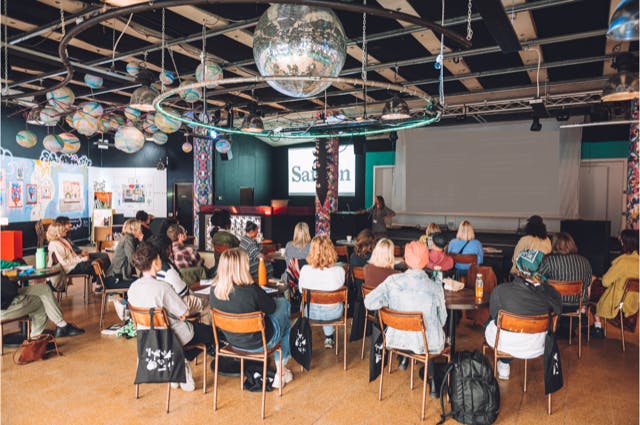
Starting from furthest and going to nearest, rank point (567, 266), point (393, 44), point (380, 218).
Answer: point (380, 218) < point (393, 44) < point (567, 266)

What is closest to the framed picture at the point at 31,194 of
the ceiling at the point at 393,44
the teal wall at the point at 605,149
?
the ceiling at the point at 393,44

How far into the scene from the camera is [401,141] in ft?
39.8

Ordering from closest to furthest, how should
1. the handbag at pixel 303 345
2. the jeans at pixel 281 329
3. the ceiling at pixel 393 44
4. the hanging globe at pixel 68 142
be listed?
the jeans at pixel 281 329
the handbag at pixel 303 345
the ceiling at pixel 393 44
the hanging globe at pixel 68 142

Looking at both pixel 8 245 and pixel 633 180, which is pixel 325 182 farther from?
pixel 8 245

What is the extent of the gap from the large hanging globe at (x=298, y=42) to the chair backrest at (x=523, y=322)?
2229mm

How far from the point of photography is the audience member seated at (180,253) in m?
4.70

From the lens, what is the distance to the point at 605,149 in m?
10.1

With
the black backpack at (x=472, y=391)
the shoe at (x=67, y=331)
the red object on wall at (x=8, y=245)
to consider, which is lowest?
the shoe at (x=67, y=331)

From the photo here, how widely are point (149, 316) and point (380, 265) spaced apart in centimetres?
210

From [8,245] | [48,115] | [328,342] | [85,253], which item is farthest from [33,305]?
[48,115]

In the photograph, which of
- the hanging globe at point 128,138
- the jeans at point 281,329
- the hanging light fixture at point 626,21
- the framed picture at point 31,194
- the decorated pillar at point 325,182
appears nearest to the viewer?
the hanging light fixture at point 626,21

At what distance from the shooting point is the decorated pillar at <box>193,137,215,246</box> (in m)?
12.3

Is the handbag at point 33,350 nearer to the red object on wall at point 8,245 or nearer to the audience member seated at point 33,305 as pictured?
the audience member seated at point 33,305

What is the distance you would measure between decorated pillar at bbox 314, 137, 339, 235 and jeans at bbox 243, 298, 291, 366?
271 inches
